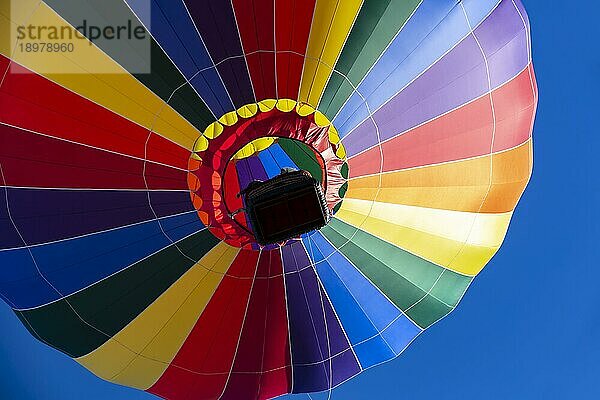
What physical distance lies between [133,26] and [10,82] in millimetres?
716

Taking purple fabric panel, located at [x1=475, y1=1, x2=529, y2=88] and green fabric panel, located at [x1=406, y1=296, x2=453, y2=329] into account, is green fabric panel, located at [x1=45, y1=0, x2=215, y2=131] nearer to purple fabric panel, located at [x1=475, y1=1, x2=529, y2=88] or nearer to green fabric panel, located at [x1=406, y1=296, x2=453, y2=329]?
purple fabric panel, located at [x1=475, y1=1, x2=529, y2=88]

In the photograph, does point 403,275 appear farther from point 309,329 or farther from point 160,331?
point 160,331

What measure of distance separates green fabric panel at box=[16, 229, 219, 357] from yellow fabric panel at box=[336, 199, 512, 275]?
0.89m

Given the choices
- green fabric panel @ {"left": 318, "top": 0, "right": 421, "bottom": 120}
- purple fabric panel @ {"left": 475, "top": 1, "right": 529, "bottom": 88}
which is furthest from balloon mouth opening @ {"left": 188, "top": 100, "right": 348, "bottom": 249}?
purple fabric panel @ {"left": 475, "top": 1, "right": 529, "bottom": 88}

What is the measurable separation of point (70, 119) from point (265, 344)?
5.75 ft

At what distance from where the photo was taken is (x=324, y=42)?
4039 millimetres

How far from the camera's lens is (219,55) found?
12.8ft

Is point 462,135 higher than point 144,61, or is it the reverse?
point 144,61

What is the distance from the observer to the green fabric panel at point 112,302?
14.0ft

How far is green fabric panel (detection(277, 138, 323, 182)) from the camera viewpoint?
452 cm

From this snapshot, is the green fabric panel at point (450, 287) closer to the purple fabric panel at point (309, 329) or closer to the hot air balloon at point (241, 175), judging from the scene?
the hot air balloon at point (241, 175)

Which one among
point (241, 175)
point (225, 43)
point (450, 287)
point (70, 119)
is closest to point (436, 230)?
point (450, 287)

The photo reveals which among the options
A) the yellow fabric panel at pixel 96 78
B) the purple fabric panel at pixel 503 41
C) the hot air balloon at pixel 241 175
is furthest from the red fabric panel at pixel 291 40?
the purple fabric panel at pixel 503 41

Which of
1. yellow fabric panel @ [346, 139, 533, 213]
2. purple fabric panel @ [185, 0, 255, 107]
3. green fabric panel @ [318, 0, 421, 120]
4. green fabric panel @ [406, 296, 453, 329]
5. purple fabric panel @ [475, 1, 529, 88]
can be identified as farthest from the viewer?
green fabric panel @ [406, 296, 453, 329]
